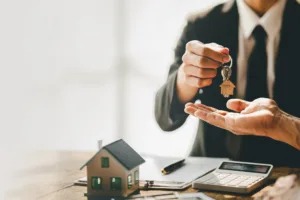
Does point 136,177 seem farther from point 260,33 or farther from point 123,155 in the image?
point 260,33

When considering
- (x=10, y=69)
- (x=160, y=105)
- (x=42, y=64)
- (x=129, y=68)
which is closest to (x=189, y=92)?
(x=160, y=105)

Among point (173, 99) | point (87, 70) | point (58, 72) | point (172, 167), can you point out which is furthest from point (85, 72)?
point (172, 167)

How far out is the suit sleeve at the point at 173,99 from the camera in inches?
97.5

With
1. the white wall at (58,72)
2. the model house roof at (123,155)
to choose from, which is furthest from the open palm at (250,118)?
the white wall at (58,72)

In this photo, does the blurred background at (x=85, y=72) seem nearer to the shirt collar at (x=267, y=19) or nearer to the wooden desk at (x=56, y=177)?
the wooden desk at (x=56, y=177)

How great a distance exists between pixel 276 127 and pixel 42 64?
0.99 metres

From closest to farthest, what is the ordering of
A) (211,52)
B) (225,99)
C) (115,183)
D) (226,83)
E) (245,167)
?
(115,183), (245,167), (211,52), (226,83), (225,99)

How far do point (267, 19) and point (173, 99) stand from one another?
1.85 ft

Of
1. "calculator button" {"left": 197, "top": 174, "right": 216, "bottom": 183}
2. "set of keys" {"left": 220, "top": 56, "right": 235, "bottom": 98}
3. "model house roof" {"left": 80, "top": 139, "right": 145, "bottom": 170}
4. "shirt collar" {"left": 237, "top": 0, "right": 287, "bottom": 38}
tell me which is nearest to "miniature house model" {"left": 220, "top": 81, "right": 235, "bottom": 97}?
"set of keys" {"left": 220, "top": 56, "right": 235, "bottom": 98}

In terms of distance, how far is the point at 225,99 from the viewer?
2.44m

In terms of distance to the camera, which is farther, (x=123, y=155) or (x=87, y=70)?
(x=87, y=70)

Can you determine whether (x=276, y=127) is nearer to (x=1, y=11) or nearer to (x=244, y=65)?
(x=244, y=65)

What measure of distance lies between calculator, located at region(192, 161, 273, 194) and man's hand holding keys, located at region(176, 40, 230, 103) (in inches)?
17.4

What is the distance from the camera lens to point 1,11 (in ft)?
6.27
